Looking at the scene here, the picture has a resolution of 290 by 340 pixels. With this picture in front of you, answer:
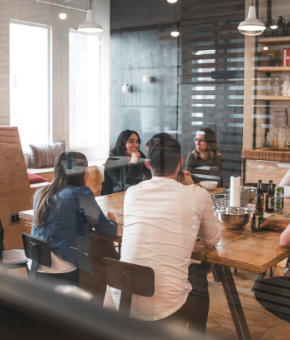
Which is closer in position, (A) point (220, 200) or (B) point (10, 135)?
→ (A) point (220, 200)

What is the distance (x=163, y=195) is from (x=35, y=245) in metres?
0.59

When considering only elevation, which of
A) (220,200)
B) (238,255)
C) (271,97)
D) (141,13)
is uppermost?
(141,13)

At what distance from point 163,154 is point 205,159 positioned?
12cm

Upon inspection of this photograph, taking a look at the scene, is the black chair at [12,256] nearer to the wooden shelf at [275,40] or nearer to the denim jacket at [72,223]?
the denim jacket at [72,223]

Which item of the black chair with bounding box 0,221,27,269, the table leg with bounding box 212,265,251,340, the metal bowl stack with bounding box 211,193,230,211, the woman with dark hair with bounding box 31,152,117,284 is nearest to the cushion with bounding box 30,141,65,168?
the woman with dark hair with bounding box 31,152,117,284

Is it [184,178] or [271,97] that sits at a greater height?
[271,97]

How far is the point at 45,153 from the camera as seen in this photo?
Result: 1548mm

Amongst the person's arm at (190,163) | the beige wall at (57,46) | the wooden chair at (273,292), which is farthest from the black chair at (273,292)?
the beige wall at (57,46)

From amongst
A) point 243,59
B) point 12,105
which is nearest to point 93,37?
point 12,105

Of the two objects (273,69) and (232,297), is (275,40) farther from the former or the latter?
(232,297)

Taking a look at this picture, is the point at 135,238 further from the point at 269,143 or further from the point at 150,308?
the point at 269,143

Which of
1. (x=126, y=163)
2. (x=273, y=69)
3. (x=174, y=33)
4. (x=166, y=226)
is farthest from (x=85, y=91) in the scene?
(x=273, y=69)

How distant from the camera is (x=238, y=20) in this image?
1.14 meters

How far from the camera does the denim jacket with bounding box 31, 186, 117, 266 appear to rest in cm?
156
